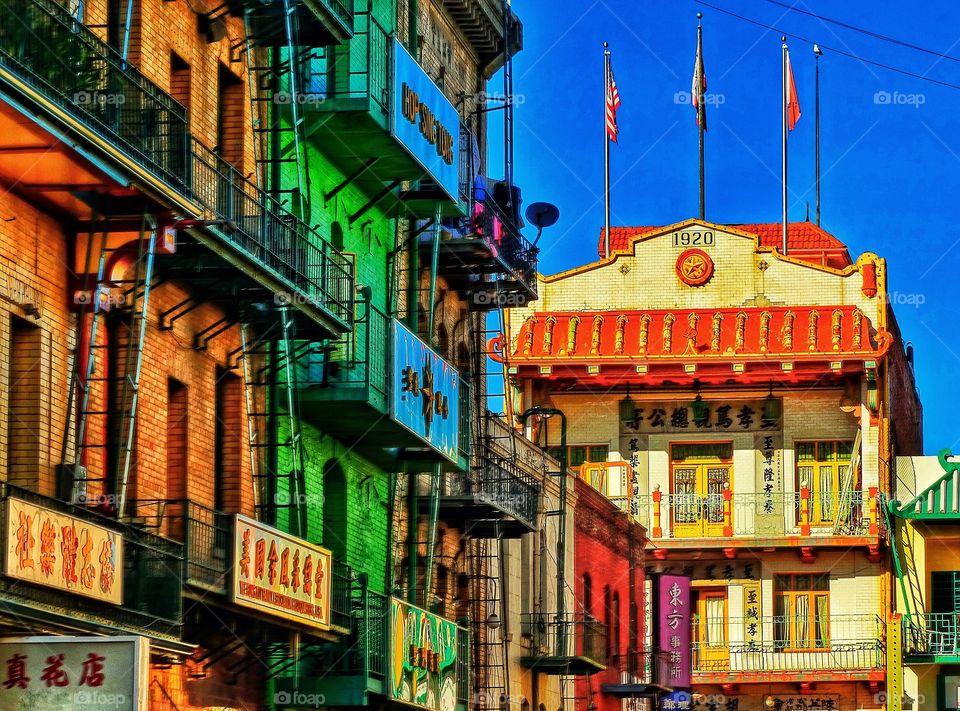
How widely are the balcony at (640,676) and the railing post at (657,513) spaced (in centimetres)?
1020

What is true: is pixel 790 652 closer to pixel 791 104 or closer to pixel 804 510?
pixel 804 510

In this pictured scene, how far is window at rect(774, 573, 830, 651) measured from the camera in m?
69.4

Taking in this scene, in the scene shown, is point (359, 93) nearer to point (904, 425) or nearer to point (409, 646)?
point (409, 646)

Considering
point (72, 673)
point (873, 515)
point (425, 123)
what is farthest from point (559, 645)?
point (72, 673)

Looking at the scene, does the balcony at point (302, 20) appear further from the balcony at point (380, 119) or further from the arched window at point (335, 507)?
the arched window at point (335, 507)

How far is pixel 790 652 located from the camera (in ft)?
228

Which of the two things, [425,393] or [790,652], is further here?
[790,652]

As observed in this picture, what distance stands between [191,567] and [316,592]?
431 cm

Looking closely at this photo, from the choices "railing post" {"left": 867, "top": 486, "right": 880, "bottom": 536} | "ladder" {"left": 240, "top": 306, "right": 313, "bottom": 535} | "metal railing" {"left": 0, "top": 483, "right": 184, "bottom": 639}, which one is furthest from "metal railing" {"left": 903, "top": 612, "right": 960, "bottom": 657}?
"metal railing" {"left": 0, "top": 483, "right": 184, "bottom": 639}

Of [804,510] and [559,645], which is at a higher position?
[804,510]

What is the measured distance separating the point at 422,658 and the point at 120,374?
1064cm

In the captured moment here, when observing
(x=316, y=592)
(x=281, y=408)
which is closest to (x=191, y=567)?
(x=316, y=592)

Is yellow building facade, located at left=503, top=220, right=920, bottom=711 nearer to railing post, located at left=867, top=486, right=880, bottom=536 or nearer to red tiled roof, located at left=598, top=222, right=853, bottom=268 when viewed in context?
railing post, located at left=867, top=486, right=880, bottom=536

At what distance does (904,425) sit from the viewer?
76.7 metres
